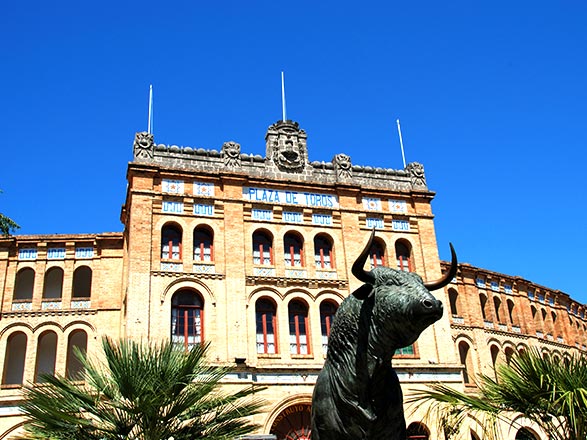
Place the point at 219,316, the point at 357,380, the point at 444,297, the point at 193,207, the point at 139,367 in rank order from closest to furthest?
1. the point at 357,380
2. the point at 139,367
3. the point at 219,316
4. the point at 193,207
5. the point at 444,297

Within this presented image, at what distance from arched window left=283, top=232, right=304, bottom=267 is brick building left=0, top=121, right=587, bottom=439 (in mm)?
61

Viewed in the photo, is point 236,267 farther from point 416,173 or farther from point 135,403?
point 135,403

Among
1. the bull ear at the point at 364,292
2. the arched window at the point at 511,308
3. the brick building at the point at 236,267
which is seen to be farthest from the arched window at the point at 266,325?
the bull ear at the point at 364,292

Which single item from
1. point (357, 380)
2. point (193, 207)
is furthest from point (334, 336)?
point (193, 207)

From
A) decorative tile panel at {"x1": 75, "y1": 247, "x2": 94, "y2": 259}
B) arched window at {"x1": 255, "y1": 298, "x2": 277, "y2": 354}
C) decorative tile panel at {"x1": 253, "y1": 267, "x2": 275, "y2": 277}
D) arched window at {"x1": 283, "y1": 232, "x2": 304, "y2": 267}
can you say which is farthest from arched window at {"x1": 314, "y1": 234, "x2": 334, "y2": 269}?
decorative tile panel at {"x1": 75, "y1": 247, "x2": 94, "y2": 259}

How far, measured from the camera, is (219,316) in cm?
2289

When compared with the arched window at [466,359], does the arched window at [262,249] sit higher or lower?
higher

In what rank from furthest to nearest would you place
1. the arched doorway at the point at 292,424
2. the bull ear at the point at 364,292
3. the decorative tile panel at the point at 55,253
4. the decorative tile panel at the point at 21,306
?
1. the decorative tile panel at the point at 55,253
2. the decorative tile panel at the point at 21,306
3. the arched doorway at the point at 292,424
4. the bull ear at the point at 364,292

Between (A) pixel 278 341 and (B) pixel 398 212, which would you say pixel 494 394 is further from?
(B) pixel 398 212

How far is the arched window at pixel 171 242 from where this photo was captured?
2372 cm

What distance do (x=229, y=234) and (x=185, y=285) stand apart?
8.78 feet

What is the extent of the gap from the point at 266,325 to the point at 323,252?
4.19 metres

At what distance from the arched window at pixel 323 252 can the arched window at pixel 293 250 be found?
652mm

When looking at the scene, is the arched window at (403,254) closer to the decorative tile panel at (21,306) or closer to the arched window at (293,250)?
the arched window at (293,250)
